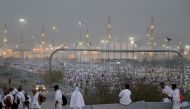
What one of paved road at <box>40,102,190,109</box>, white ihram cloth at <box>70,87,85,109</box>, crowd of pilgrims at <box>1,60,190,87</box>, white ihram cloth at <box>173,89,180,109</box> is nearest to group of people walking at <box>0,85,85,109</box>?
white ihram cloth at <box>70,87,85,109</box>

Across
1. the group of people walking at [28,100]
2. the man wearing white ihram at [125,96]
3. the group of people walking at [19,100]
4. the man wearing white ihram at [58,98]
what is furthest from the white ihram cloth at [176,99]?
the group of people walking at [19,100]

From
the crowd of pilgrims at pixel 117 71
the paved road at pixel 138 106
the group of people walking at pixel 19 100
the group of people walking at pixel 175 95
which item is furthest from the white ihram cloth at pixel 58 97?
the crowd of pilgrims at pixel 117 71

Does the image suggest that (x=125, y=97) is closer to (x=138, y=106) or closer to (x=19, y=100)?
(x=138, y=106)

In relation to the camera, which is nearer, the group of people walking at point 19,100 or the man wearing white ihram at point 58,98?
the group of people walking at point 19,100

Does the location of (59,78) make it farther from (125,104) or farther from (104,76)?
(125,104)

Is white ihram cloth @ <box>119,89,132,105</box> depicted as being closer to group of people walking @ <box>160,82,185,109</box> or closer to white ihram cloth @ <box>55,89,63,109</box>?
group of people walking @ <box>160,82,185,109</box>

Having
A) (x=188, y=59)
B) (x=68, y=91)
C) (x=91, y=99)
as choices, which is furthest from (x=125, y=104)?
(x=188, y=59)

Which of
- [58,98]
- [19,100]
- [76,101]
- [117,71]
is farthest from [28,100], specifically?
[117,71]

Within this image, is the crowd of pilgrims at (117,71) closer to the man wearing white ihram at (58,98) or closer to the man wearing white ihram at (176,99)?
the man wearing white ihram at (176,99)

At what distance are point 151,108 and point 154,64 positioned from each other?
26.9ft

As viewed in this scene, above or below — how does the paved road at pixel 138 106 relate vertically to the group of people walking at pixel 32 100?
below

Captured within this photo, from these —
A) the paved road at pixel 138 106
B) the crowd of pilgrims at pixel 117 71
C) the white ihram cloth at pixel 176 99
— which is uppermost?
the crowd of pilgrims at pixel 117 71

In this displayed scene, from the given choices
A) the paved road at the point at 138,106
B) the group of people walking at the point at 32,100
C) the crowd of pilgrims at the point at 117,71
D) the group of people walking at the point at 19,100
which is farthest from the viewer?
the crowd of pilgrims at the point at 117,71

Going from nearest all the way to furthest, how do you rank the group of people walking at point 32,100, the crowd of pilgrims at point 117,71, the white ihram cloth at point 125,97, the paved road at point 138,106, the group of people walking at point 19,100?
the group of people walking at point 19,100, the group of people walking at point 32,100, the white ihram cloth at point 125,97, the paved road at point 138,106, the crowd of pilgrims at point 117,71
